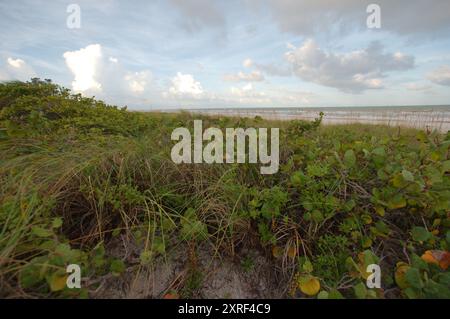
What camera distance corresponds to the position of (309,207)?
1486 mm

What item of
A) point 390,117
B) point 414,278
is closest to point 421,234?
→ point 414,278

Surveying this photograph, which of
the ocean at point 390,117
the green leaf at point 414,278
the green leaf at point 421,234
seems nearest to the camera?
the green leaf at point 414,278

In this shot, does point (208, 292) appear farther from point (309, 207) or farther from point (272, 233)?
point (309, 207)

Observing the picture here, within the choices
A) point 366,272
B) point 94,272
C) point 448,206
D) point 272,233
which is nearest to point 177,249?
point 94,272

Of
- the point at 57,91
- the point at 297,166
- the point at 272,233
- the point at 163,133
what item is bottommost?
the point at 272,233

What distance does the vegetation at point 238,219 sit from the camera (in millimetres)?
1151

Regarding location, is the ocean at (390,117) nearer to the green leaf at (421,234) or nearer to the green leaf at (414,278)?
the green leaf at (421,234)

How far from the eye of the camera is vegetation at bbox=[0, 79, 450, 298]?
1.15 metres

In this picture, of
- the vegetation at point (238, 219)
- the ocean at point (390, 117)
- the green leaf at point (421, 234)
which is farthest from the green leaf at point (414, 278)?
the ocean at point (390, 117)

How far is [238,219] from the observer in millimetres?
1528

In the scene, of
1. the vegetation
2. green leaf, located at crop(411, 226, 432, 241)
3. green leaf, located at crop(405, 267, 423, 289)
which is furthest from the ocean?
green leaf, located at crop(405, 267, 423, 289)

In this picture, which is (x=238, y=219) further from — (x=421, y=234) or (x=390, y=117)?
(x=390, y=117)

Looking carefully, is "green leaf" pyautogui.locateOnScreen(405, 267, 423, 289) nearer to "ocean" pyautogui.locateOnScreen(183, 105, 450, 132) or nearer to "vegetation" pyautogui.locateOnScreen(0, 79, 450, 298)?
"vegetation" pyautogui.locateOnScreen(0, 79, 450, 298)
